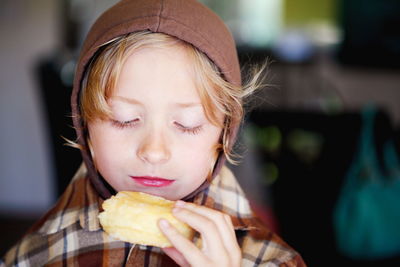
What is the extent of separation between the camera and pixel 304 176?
2.53m

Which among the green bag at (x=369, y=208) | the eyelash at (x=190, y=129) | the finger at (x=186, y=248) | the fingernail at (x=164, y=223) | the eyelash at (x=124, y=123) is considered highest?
the eyelash at (x=124, y=123)

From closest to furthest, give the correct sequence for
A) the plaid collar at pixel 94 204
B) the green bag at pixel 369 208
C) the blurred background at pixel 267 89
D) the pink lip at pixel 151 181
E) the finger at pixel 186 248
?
1. the finger at pixel 186 248
2. the pink lip at pixel 151 181
3. the plaid collar at pixel 94 204
4. the green bag at pixel 369 208
5. the blurred background at pixel 267 89

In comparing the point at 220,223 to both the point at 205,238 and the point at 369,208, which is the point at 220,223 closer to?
the point at 205,238

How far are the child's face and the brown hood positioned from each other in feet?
0.15

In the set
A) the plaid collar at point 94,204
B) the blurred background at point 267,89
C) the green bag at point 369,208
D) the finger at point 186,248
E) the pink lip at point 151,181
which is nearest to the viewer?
the finger at point 186,248

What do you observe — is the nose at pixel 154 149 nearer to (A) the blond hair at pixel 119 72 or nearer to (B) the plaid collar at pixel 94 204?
(A) the blond hair at pixel 119 72

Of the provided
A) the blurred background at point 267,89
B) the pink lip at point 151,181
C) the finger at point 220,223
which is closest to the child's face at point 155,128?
the pink lip at point 151,181

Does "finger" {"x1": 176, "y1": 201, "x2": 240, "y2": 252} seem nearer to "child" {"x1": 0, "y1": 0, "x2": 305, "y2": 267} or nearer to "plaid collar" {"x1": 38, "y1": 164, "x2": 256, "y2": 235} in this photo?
"child" {"x1": 0, "y1": 0, "x2": 305, "y2": 267}

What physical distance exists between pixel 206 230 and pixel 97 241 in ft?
1.05

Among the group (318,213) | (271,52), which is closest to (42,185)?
(271,52)

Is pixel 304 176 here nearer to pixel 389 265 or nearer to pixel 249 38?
pixel 389 265

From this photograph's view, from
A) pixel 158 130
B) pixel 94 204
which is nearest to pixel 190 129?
pixel 158 130

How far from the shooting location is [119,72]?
100 cm

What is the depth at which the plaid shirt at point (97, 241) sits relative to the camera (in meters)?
1.10
